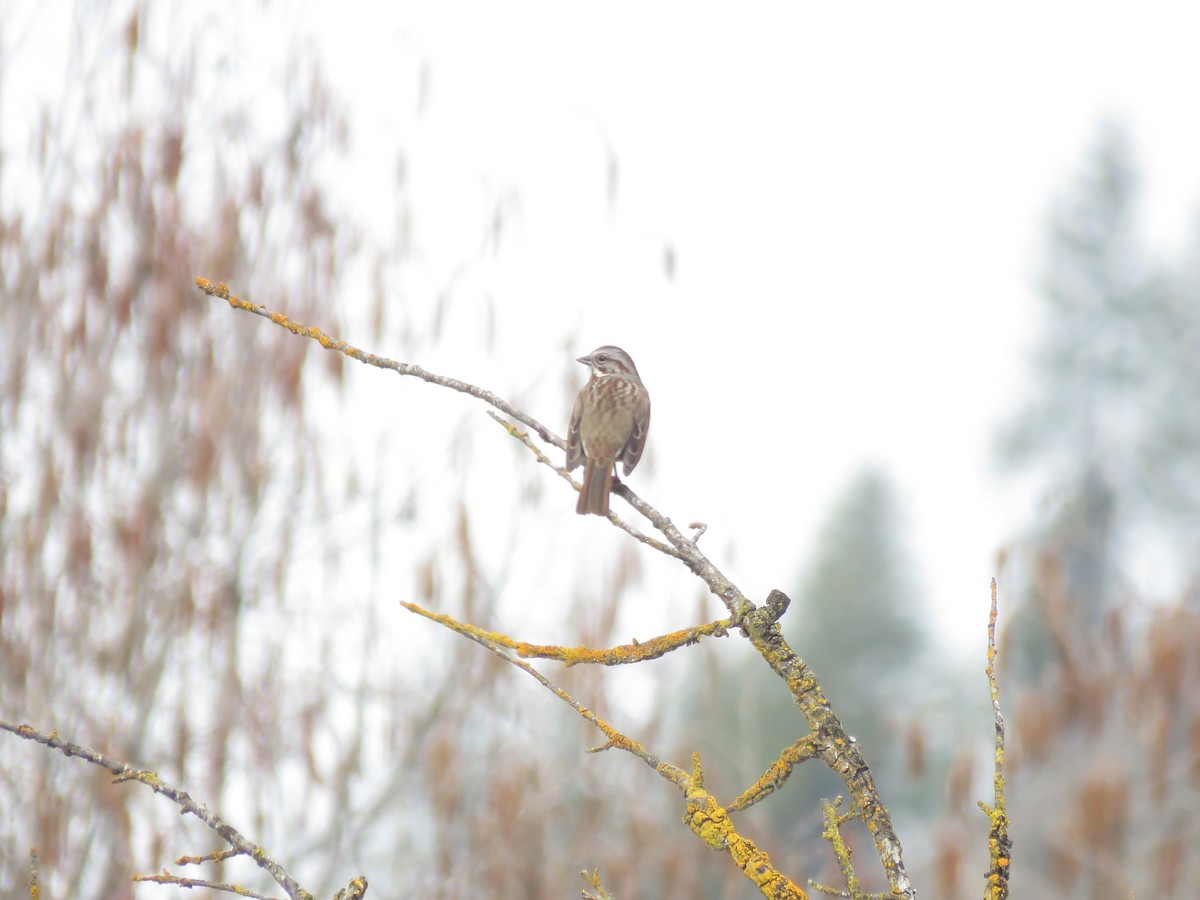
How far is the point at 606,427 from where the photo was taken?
16.9 ft


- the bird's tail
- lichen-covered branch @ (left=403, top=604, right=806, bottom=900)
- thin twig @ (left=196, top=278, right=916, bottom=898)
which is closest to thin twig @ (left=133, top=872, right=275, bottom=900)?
lichen-covered branch @ (left=403, top=604, right=806, bottom=900)

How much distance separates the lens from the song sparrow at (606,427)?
4871mm

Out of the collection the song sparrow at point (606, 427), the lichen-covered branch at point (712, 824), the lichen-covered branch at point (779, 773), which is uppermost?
the song sparrow at point (606, 427)

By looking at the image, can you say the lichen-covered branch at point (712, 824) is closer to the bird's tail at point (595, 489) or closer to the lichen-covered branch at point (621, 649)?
the lichen-covered branch at point (621, 649)

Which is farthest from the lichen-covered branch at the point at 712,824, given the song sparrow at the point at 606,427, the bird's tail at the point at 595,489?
the song sparrow at the point at 606,427

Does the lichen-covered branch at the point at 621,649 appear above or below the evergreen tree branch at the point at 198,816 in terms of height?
above

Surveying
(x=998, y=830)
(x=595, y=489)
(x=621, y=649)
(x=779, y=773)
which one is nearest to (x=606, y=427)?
(x=595, y=489)

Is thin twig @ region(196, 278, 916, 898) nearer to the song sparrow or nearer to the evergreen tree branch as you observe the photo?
the evergreen tree branch

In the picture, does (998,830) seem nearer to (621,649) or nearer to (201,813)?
(621,649)

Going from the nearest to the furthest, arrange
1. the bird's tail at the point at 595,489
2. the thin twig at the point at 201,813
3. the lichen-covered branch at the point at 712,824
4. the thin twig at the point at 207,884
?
1. the thin twig at the point at 207,884
2. the thin twig at the point at 201,813
3. the lichen-covered branch at the point at 712,824
4. the bird's tail at the point at 595,489

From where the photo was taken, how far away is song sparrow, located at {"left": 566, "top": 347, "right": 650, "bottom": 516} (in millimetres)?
4871

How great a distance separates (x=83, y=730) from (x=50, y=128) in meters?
2.64

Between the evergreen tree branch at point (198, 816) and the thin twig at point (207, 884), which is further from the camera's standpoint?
the evergreen tree branch at point (198, 816)

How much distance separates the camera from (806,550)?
3275 centimetres
